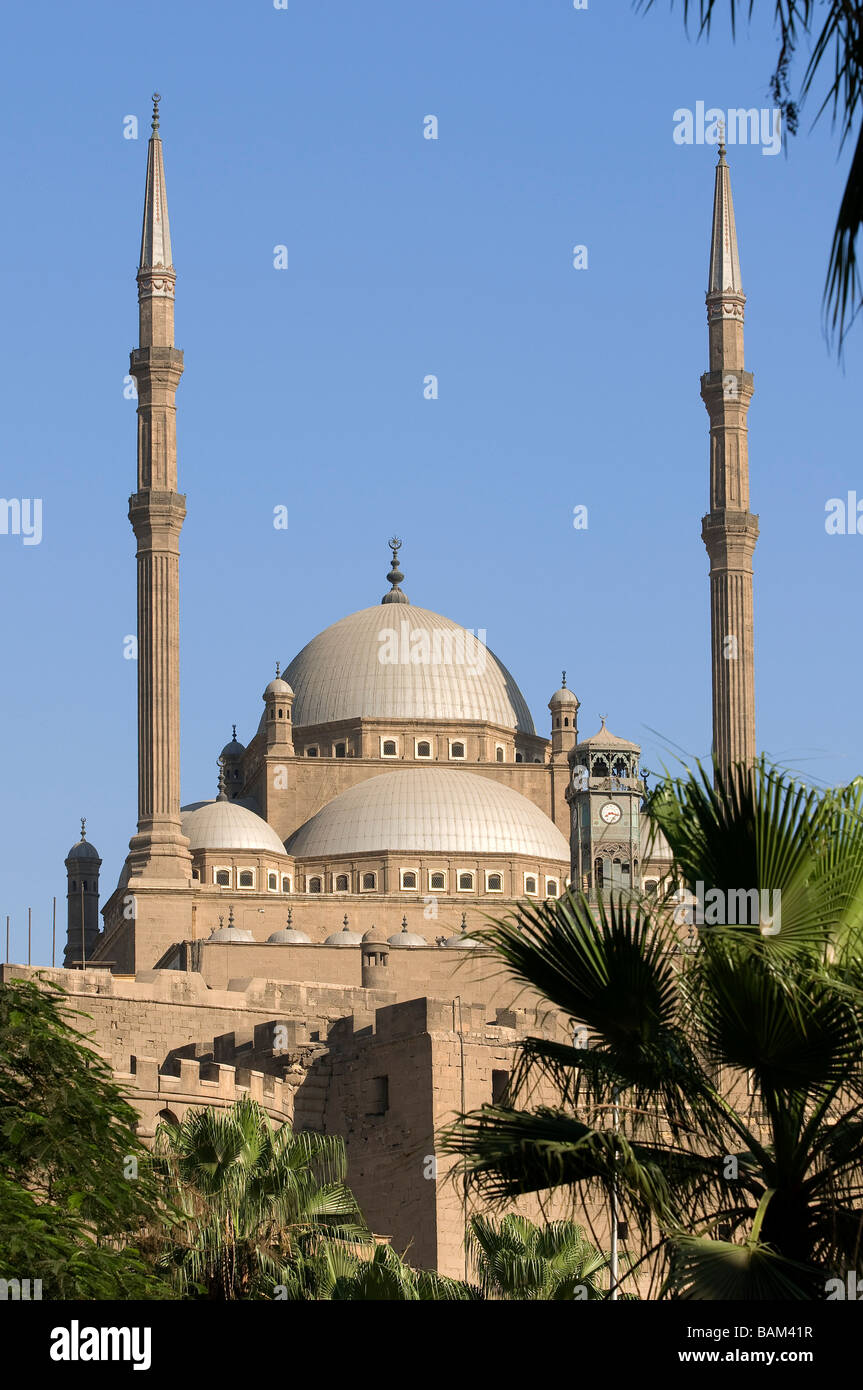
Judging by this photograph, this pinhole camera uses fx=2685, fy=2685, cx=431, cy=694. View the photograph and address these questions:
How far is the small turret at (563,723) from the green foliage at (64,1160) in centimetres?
5410

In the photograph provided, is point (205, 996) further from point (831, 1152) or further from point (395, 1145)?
point (831, 1152)

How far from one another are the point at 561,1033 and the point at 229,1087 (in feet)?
25.1

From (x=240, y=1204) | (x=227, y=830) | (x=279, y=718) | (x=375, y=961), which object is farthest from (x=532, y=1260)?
(x=279, y=718)

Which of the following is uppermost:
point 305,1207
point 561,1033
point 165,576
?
point 165,576

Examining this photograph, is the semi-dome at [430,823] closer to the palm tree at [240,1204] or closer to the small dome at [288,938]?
the small dome at [288,938]

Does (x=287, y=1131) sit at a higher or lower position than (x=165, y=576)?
lower

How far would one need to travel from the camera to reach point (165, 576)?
63.5 m

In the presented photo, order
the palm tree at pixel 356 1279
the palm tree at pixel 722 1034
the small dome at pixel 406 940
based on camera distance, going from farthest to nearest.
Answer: the small dome at pixel 406 940 → the palm tree at pixel 356 1279 → the palm tree at pixel 722 1034

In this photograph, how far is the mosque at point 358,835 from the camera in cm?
4128

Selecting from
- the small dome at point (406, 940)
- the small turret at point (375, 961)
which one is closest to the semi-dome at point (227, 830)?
the small dome at point (406, 940)

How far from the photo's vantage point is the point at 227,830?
67.8 meters

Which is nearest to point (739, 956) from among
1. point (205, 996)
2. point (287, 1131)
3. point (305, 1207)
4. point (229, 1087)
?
point (305, 1207)

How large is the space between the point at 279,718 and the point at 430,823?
22.9 feet

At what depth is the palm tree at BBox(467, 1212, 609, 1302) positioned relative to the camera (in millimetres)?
23856
